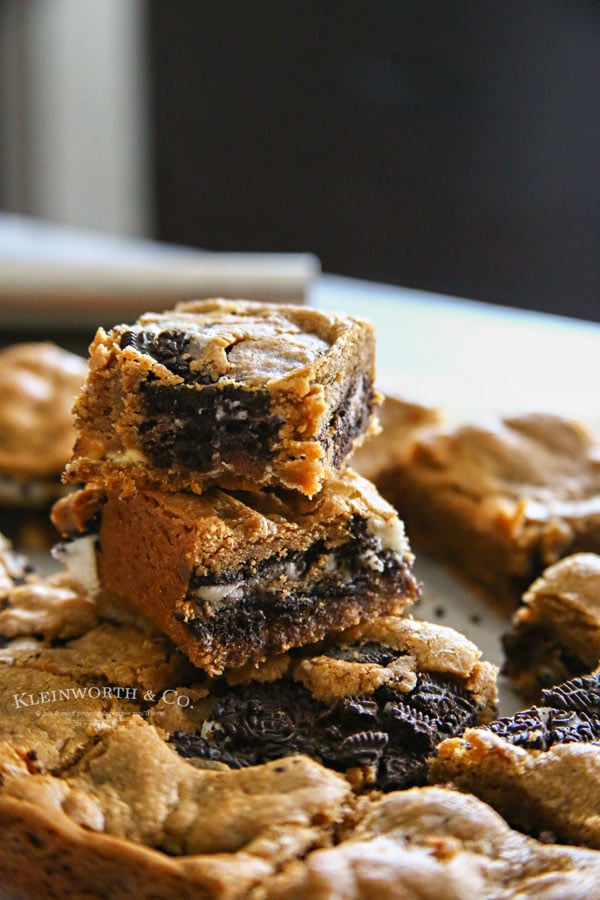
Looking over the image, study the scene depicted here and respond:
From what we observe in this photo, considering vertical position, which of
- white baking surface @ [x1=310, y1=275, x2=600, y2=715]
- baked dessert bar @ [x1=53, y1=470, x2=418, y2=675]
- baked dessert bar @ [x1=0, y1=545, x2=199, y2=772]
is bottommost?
white baking surface @ [x1=310, y1=275, x2=600, y2=715]

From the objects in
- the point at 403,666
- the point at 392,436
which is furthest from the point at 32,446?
the point at 403,666

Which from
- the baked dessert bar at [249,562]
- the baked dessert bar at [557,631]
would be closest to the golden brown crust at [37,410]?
the baked dessert bar at [249,562]

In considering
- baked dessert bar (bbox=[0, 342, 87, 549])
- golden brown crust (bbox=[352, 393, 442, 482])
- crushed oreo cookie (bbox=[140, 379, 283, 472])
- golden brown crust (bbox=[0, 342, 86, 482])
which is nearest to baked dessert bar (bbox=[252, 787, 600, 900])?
crushed oreo cookie (bbox=[140, 379, 283, 472])

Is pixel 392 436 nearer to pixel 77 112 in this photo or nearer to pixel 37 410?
pixel 37 410

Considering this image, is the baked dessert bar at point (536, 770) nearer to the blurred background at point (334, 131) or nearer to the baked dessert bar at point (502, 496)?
the baked dessert bar at point (502, 496)

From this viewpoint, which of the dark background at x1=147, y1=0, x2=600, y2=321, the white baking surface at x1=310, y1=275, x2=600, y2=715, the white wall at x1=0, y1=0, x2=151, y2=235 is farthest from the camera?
the white wall at x1=0, y1=0, x2=151, y2=235

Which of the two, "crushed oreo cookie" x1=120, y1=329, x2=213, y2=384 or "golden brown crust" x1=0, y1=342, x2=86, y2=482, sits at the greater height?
"crushed oreo cookie" x1=120, y1=329, x2=213, y2=384

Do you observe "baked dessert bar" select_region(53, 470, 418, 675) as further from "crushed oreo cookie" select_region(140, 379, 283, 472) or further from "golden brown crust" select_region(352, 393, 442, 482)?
"golden brown crust" select_region(352, 393, 442, 482)

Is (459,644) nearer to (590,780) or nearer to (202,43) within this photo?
(590,780)
